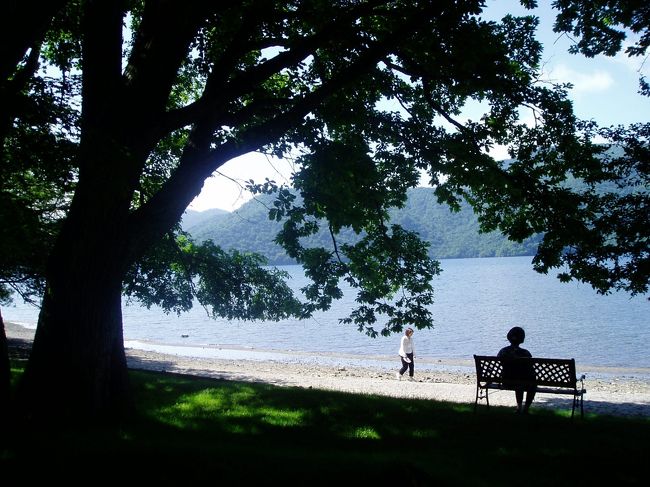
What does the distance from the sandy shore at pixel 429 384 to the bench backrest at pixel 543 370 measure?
1891 mm

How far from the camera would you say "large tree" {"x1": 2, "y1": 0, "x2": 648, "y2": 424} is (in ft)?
21.5

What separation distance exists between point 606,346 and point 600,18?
29.3 m

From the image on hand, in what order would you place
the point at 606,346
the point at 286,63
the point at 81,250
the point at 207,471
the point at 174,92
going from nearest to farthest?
the point at 207,471, the point at 81,250, the point at 286,63, the point at 174,92, the point at 606,346

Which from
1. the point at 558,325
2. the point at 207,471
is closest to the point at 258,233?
the point at 558,325

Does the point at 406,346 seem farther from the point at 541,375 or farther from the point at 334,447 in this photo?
the point at 334,447

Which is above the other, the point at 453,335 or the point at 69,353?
the point at 453,335

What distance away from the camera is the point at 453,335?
40.0 metres

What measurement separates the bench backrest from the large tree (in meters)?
1.43

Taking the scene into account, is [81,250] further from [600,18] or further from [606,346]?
[606,346]

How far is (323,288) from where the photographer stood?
10430 mm

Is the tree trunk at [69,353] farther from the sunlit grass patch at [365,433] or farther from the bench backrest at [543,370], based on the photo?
the bench backrest at [543,370]

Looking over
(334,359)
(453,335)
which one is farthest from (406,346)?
(453,335)

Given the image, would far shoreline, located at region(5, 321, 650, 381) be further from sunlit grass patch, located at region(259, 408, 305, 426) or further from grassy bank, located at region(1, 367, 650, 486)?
sunlit grass patch, located at region(259, 408, 305, 426)

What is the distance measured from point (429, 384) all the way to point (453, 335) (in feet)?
72.1
